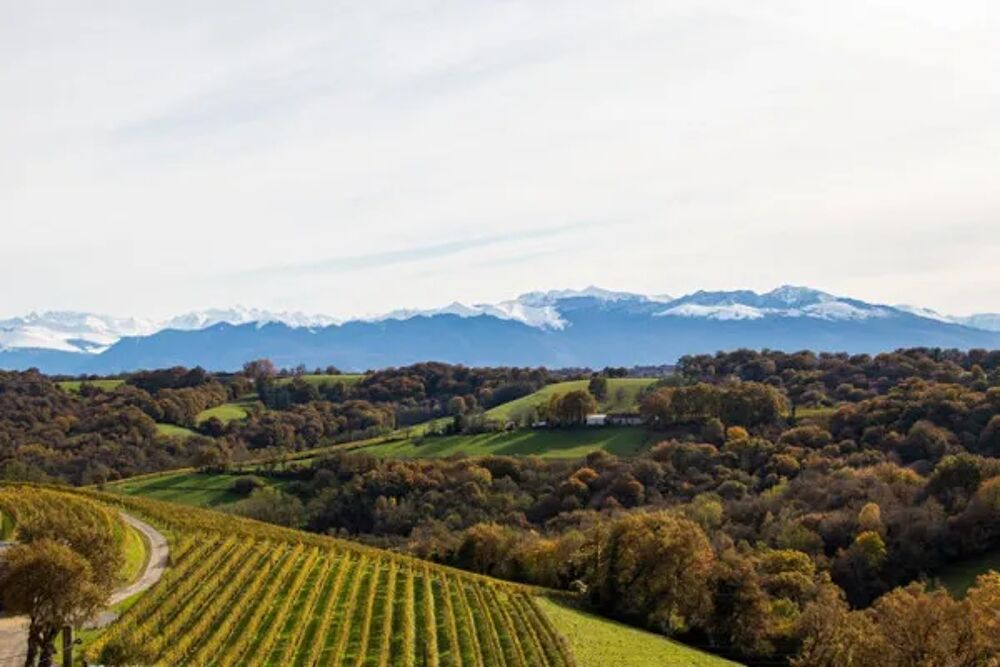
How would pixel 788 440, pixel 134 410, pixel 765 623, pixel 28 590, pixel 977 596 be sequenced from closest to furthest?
pixel 28 590 < pixel 977 596 < pixel 765 623 < pixel 788 440 < pixel 134 410

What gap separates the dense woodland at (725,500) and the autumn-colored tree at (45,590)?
4032cm

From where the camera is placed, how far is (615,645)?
57.1 metres

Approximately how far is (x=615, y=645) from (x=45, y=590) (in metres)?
33.1

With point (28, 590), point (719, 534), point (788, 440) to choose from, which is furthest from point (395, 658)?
point (788, 440)

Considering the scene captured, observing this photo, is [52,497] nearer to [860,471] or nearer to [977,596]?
[977,596]

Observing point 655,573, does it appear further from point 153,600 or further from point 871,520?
point 153,600

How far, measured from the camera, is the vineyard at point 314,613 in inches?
1823

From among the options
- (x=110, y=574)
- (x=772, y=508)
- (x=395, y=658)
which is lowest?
(x=772, y=508)

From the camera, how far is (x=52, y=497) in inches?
2847

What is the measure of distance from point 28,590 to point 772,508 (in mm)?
84044

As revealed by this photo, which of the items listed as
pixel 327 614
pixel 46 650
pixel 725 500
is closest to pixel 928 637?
pixel 327 614

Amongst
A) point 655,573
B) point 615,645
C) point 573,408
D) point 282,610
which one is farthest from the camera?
point 573,408

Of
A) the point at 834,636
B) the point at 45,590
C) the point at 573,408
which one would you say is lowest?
the point at 573,408

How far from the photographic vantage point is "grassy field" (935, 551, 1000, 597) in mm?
84244
